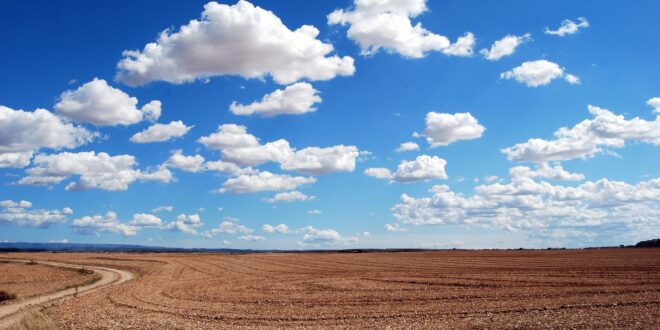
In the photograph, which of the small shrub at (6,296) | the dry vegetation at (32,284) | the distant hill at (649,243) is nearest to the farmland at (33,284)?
the dry vegetation at (32,284)

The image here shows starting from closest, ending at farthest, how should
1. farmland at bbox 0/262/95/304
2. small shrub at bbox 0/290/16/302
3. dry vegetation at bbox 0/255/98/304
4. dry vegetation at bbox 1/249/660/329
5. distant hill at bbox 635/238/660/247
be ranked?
dry vegetation at bbox 1/249/660/329
small shrub at bbox 0/290/16/302
dry vegetation at bbox 0/255/98/304
farmland at bbox 0/262/95/304
distant hill at bbox 635/238/660/247

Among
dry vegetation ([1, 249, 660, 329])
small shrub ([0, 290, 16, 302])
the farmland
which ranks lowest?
the farmland

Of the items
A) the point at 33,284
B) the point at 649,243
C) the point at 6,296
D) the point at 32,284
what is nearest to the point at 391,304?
the point at 6,296

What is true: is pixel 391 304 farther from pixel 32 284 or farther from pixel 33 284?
pixel 32 284

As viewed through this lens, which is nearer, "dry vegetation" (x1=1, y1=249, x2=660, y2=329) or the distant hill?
"dry vegetation" (x1=1, y1=249, x2=660, y2=329)

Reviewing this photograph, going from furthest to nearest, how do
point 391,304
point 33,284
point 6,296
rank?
point 33,284 → point 6,296 → point 391,304

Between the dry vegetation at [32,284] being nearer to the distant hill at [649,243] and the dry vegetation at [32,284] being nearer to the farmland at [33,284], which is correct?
the farmland at [33,284]

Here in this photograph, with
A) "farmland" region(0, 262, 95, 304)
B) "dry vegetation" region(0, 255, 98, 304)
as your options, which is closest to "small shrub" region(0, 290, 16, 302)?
"dry vegetation" region(0, 255, 98, 304)

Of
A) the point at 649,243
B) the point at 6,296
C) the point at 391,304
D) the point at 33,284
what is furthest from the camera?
the point at 649,243

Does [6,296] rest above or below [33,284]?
above

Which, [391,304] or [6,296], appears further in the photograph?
[6,296]

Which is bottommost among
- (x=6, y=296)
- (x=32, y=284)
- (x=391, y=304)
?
(x=32, y=284)

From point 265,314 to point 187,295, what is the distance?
11766 mm

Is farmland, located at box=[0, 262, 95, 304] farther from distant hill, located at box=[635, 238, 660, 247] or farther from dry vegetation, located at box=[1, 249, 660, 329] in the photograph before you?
distant hill, located at box=[635, 238, 660, 247]
